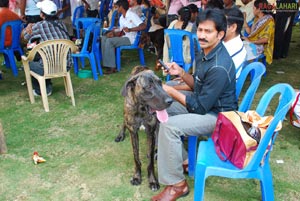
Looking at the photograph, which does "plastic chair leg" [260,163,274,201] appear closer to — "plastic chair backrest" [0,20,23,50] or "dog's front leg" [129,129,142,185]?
"dog's front leg" [129,129,142,185]

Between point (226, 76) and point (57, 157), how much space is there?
1852mm

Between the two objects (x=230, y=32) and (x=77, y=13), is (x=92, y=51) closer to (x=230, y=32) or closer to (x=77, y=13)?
(x=77, y=13)

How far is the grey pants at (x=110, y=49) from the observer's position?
243 inches

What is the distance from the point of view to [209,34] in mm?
2613

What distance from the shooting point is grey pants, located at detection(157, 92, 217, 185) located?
8.41 ft

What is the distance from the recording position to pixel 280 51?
714 centimetres

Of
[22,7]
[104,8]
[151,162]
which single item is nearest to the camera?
[151,162]

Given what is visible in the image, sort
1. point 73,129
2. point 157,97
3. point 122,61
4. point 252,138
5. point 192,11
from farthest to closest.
→ point 122,61, point 192,11, point 73,129, point 157,97, point 252,138

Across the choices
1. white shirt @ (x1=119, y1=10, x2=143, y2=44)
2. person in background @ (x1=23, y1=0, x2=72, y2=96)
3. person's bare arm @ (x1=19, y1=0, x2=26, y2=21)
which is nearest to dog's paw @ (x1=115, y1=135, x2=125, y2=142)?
person in background @ (x1=23, y1=0, x2=72, y2=96)

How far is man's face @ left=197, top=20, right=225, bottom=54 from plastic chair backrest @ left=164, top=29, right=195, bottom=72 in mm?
2153

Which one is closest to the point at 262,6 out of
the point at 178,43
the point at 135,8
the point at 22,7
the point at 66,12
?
the point at 178,43

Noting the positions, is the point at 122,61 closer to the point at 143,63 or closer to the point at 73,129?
the point at 143,63

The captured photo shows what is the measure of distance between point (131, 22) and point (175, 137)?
426 cm

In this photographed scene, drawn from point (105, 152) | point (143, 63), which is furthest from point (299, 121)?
point (143, 63)
